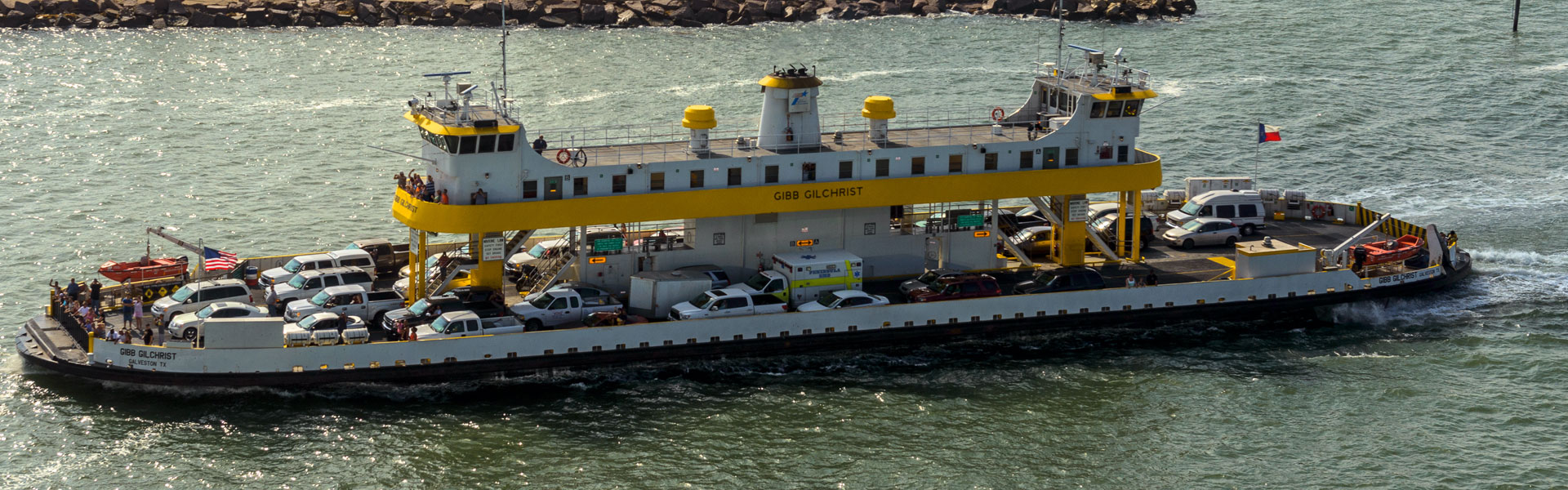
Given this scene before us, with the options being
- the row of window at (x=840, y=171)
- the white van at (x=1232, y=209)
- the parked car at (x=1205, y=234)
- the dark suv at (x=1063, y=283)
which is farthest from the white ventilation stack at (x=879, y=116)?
the white van at (x=1232, y=209)

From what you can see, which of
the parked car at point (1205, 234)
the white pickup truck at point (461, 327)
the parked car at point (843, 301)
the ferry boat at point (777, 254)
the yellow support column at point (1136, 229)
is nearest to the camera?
the white pickup truck at point (461, 327)

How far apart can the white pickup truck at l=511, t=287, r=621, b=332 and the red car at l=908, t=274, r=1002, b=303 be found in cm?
889

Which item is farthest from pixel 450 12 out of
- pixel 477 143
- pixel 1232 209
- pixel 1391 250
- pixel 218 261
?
pixel 1391 250

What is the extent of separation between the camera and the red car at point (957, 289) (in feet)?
151

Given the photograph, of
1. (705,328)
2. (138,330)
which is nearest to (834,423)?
(705,328)

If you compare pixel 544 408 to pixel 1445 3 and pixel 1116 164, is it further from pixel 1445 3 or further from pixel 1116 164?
pixel 1445 3

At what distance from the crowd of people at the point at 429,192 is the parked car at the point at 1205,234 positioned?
2273 centimetres

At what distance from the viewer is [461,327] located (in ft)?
137

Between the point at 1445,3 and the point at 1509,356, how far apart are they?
6671 centimetres

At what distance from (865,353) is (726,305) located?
4.22 metres

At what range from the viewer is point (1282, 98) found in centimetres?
8019

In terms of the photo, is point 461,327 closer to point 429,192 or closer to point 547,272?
point 429,192

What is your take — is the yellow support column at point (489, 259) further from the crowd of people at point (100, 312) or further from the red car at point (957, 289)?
the red car at point (957, 289)

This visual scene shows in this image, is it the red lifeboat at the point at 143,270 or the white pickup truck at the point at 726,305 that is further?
the red lifeboat at the point at 143,270
